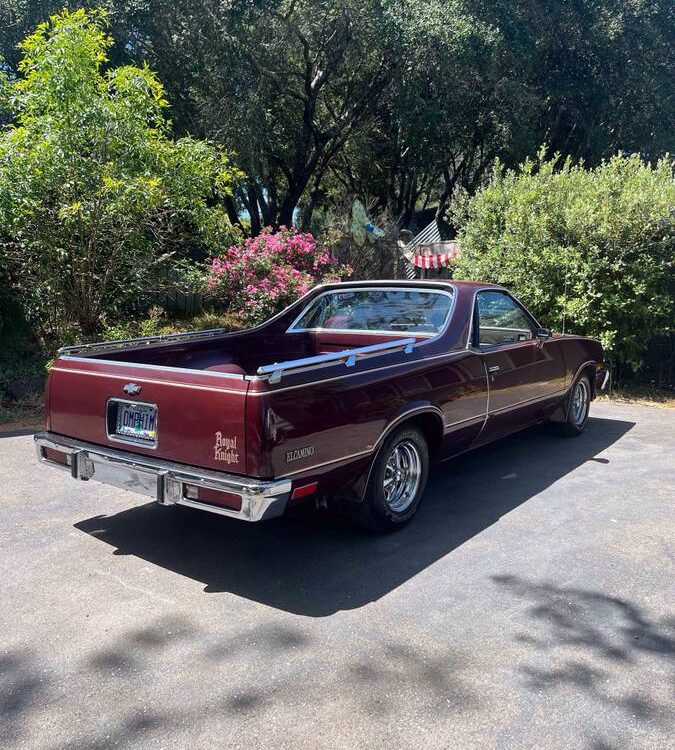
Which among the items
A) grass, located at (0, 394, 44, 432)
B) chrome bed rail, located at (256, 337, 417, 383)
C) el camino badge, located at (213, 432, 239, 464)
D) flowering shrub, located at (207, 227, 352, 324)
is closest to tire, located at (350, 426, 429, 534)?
chrome bed rail, located at (256, 337, 417, 383)

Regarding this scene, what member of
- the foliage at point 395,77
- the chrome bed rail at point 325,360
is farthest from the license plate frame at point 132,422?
the foliage at point 395,77

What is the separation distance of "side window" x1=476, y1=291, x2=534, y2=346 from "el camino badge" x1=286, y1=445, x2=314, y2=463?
88.6 inches

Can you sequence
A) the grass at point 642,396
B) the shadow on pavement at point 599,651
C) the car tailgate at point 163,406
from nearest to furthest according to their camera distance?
the shadow on pavement at point 599,651 → the car tailgate at point 163,406 → the grass at point 642,396

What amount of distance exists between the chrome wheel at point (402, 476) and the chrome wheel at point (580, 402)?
3.11 metres

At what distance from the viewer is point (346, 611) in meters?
3.56

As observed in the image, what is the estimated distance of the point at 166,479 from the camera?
12.3ft

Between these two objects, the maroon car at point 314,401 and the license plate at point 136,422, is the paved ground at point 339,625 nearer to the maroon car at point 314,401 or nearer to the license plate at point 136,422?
the maroon car at point 314,401

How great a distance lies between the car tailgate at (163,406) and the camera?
362cm

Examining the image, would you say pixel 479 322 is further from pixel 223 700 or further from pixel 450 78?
pixel 450 78

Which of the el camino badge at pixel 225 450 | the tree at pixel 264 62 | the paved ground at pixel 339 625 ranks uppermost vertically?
the tree at pixel 264 62

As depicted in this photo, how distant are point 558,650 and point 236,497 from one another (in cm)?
175

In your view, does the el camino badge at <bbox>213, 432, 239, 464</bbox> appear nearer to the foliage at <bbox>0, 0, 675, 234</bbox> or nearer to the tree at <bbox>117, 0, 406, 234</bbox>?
the foliage at <bbox>0, 0, 675, 234</bbox>

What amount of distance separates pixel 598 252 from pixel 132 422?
7.71 metres

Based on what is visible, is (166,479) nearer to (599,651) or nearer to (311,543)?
(311,543)
